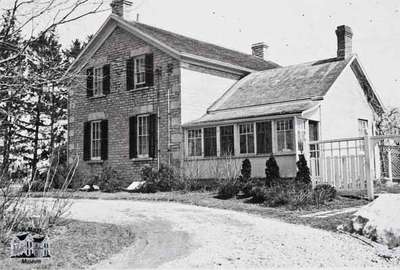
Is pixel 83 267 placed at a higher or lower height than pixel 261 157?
lower

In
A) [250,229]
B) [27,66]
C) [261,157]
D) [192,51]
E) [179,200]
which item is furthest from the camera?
[192,51]

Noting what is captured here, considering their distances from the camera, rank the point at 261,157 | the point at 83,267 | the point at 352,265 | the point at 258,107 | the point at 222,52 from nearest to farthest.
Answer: the point at 83,267 → the point at 352,265 → the point at 261,157 → the point at 258,107 → the point at 222,52

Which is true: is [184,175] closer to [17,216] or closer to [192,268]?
[17,216]

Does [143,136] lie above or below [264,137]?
above

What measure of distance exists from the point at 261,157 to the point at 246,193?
3316 millimetres

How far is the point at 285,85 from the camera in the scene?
68.1 ft

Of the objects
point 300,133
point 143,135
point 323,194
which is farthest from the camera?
point 143,135

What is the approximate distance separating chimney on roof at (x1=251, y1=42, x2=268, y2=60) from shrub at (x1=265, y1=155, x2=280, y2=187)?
1594cm

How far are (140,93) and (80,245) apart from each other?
14.8m

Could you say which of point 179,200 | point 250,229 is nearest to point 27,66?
point 250,229

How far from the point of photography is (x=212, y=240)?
321 inches

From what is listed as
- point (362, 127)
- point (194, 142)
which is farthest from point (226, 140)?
point (362, 127)

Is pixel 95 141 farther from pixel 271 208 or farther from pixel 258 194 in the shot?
pixel 271 208

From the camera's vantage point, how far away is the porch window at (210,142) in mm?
18969
